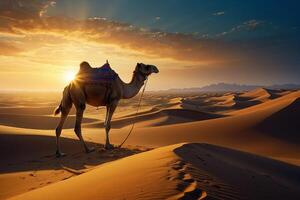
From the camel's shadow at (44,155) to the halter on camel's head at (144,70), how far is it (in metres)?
2.86

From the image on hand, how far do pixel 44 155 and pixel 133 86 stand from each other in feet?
13.3

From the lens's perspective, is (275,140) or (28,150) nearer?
(28,150)

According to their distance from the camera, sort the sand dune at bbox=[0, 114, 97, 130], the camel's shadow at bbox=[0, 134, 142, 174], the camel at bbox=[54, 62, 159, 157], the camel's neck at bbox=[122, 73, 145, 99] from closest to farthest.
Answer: the camel's shadow at bbox=[0, 134, 142, 174] → the camel at bbox=[54, 62, 159, 157] → the camel's neck at bbox=[122, 73, 145, 99] → the sand dune at bbox=[0, 114, 97, 130]

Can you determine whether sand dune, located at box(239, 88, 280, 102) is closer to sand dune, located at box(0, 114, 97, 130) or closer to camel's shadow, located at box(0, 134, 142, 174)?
sand dune, located at box(0, 114, 97, 130)

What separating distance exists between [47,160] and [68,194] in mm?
6115

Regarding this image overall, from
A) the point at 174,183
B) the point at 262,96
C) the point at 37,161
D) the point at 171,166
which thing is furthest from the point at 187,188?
the point at 262,96

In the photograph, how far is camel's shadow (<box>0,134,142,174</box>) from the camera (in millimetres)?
10102

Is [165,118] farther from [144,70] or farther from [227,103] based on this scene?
[227,103]

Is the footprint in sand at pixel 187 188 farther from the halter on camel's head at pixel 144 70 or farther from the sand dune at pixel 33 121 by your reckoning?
the sand dune at pixel 33 121

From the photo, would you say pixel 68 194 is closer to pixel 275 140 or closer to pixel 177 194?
pixel 177 194

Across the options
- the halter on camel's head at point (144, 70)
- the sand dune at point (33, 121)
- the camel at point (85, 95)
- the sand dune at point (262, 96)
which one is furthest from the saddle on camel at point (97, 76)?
the sand dune at point (262, 96)

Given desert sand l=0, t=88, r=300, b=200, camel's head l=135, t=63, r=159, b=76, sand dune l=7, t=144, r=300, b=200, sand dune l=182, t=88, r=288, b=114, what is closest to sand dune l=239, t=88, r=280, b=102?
sand dune l=182, t=88, r=288, b=114

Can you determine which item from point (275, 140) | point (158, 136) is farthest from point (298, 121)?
point (158, 136)

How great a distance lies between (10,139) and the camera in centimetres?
1338
